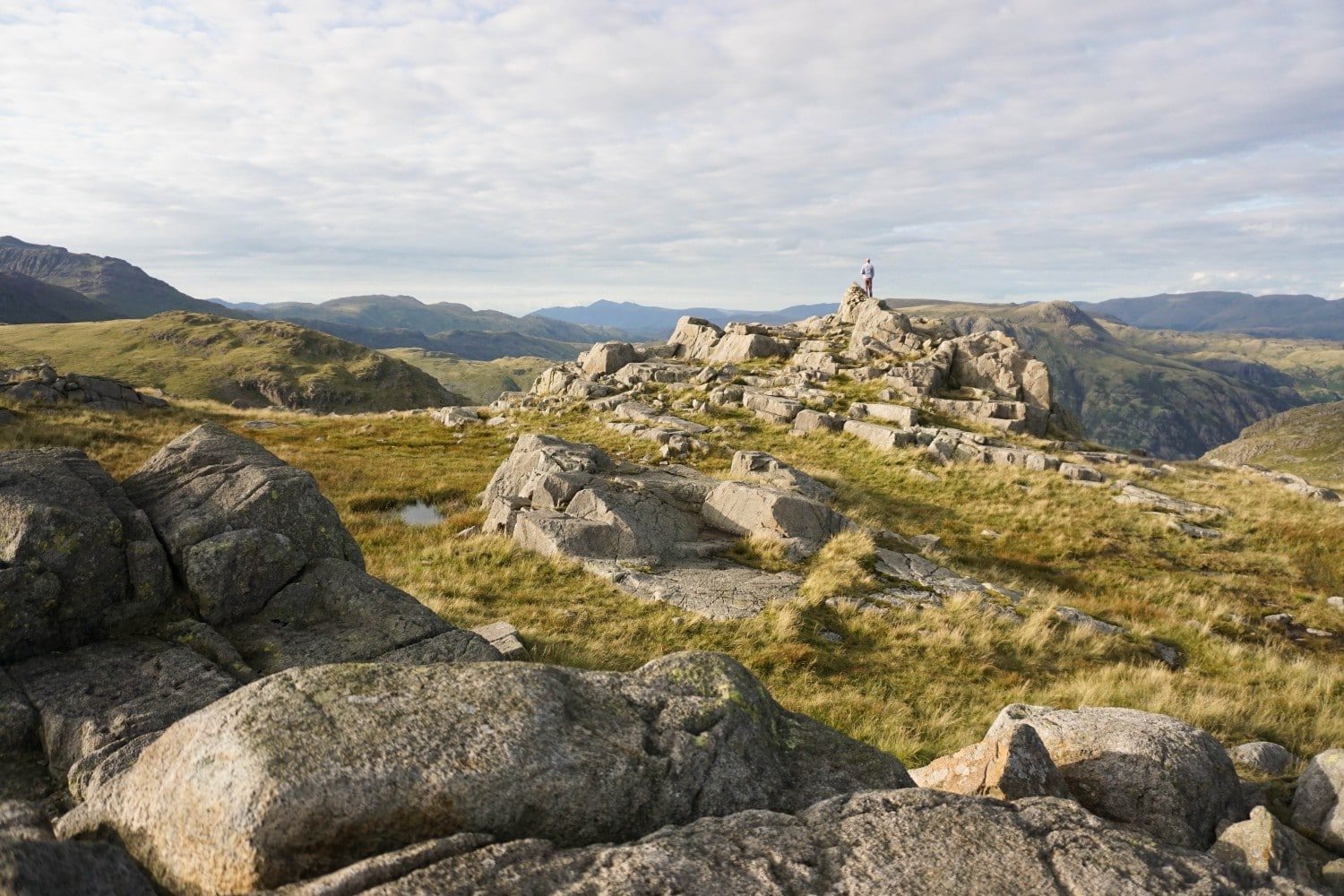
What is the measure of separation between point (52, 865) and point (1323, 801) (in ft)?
39.7

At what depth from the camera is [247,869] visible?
4.51 metres

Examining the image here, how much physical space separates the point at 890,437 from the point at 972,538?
12.0m

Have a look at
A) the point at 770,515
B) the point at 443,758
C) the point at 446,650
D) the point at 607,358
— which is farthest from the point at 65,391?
the point at 443,758

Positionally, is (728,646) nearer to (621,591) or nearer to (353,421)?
(621,591)

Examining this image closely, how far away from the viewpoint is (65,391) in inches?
1986

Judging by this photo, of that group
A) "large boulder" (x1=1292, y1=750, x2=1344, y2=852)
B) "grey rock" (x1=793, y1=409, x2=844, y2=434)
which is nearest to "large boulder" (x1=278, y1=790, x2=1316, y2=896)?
"large boulder" (x1=1292, y1=750, x2=1344, y2=852)

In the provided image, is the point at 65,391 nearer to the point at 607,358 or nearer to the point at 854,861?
the point at 607,358

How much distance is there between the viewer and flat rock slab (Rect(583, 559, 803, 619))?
17719 millimetres

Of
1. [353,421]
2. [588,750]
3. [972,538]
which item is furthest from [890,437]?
[353,421]

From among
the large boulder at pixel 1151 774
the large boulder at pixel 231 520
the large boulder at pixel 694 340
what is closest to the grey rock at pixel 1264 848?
the large boulder at pixel 1151 774

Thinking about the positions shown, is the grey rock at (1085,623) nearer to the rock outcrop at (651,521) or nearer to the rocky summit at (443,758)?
the rocky summit at (443,758)

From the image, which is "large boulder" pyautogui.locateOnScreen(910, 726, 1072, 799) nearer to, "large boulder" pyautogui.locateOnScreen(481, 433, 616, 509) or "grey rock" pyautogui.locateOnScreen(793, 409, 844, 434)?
"large boulder" pyautogui.locateOnScreen(481, 433, 616, 509)

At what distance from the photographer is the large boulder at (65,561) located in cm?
826

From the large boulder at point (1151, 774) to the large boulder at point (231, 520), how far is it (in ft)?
34.6
